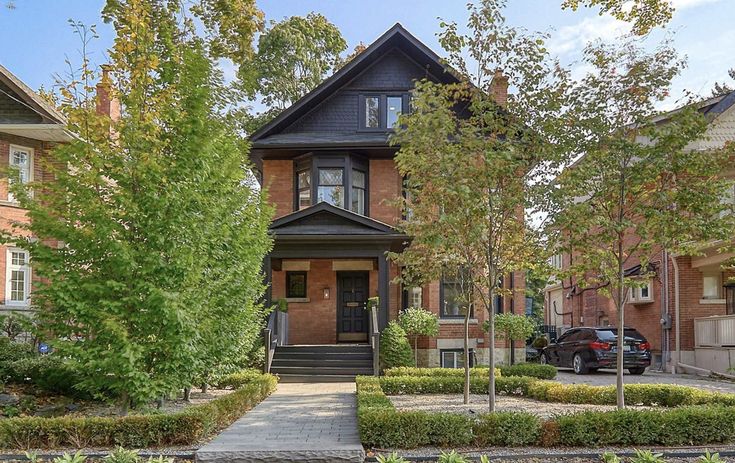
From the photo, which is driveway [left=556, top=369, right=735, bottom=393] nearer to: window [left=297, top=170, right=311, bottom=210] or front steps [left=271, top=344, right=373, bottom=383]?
front steps [left=271, top=344, right=373, bottom=383]

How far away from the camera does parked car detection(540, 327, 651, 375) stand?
751 inches

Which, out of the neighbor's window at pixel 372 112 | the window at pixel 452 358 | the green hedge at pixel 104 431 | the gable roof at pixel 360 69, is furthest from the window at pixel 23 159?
the green hedge at pixel 104 431

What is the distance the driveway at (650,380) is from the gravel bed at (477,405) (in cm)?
443

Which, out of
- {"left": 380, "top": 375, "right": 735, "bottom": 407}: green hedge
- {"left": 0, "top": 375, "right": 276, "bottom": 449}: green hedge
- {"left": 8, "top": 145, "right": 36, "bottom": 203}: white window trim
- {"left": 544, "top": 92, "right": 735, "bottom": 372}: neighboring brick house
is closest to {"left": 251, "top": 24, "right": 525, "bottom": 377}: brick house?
{"left": 380, "top": 375, "right": 735, "bottom": 407}: green hedge

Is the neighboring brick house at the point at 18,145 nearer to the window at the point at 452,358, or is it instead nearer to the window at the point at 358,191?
the window at the point at 358,191

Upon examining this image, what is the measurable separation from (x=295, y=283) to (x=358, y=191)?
3.68m

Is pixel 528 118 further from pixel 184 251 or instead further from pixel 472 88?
pixel 184 251

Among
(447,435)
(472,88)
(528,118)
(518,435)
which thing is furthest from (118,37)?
(518,435)

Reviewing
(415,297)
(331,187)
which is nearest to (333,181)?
(331,187)

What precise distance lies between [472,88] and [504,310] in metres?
10.3

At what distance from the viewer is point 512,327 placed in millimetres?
18703

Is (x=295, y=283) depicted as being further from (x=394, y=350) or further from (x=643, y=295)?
(x=643, y=295)

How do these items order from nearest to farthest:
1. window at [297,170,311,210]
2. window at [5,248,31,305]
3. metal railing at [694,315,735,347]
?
metal railing at [694,315,735,347], window at [5,248,31,305], window at [297,170,311,210]

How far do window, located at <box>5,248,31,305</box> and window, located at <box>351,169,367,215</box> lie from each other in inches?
416
